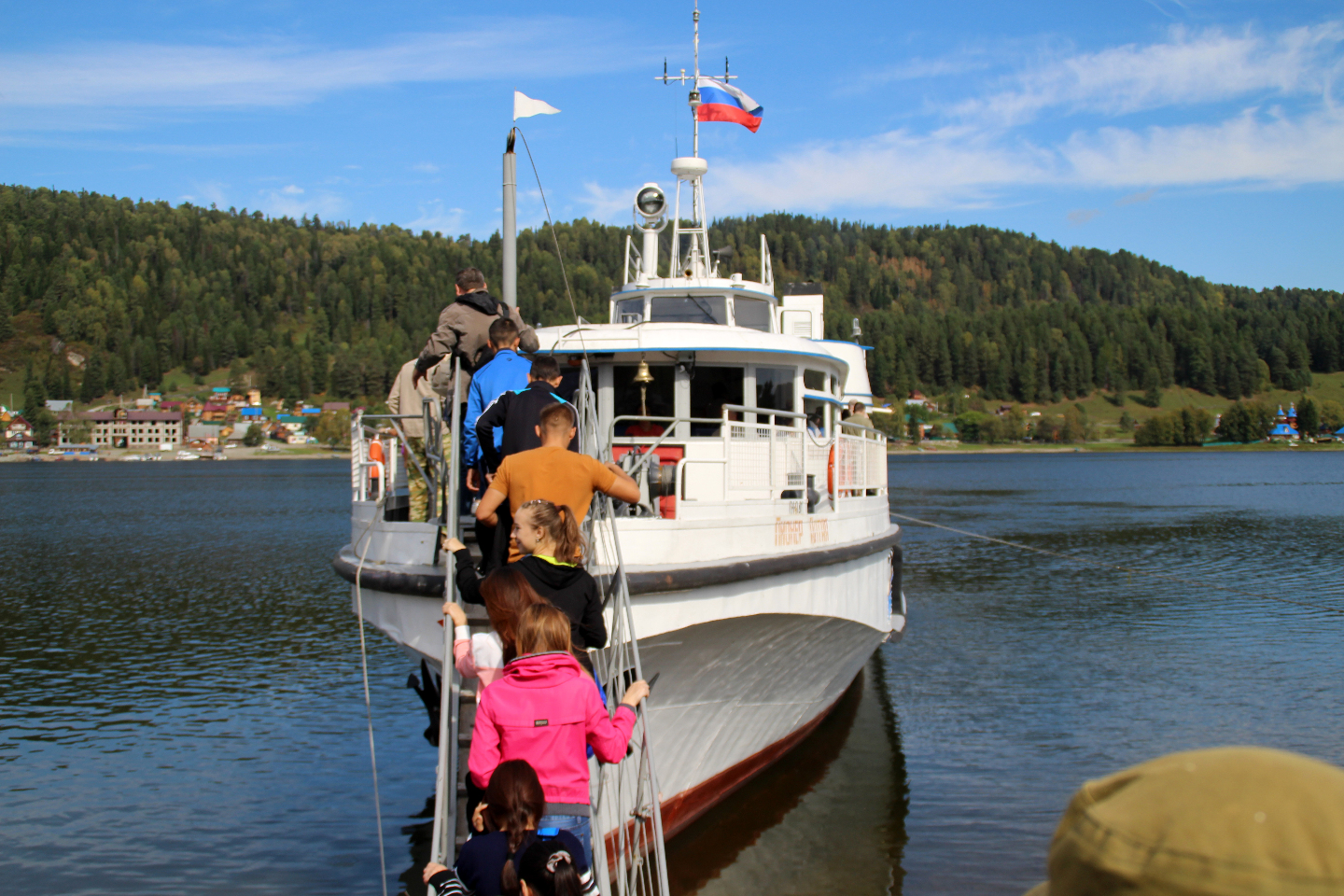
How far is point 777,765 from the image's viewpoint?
35.8 feet

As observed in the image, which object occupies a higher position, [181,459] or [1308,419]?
[1308,419]

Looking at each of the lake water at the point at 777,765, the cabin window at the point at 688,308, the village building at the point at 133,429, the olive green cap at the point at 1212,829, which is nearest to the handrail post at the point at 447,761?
the olive green cap at the point at 1212,829

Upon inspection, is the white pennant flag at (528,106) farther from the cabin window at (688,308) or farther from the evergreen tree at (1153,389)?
the evergreen tree at (1153,389)

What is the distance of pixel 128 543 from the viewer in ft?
122

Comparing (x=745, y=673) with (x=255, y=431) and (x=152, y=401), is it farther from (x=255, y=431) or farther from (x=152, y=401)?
(x=152, y=401)

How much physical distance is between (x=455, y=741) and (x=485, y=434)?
174 centimetres

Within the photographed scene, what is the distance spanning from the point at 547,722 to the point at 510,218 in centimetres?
480

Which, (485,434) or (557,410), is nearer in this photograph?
(557,410)

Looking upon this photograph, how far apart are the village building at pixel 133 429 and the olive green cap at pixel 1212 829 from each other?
190119 millimetres

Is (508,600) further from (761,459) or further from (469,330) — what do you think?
(761,459)

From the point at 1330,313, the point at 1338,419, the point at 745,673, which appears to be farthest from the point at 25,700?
the point at 1330,313

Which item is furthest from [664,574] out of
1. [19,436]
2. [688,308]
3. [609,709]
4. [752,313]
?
[19,436]

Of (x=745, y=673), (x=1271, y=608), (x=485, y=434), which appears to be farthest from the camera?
(x=1271, y=608)

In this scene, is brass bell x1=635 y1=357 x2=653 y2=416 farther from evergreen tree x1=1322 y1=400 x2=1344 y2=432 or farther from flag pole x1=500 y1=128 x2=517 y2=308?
evergreen tree x1=1322 y1=400 x2=1344 y2=432
